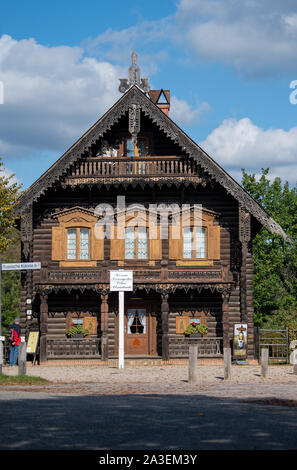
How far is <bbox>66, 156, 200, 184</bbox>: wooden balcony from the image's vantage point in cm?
3014

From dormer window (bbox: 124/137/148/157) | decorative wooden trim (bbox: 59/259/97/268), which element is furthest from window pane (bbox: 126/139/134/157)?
decorative wooden trim (bbox: 59/259/97/268)

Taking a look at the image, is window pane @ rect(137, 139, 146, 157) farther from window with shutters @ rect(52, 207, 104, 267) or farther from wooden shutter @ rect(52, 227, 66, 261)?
wooden shutter @ rect(52, 227, 66, 261)

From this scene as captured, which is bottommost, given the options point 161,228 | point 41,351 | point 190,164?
point 41,351

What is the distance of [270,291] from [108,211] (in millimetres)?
23566

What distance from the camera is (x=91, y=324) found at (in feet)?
102

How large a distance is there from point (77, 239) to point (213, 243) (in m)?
5.90

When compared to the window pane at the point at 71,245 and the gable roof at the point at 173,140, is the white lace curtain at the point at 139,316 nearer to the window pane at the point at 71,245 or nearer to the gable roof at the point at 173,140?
the window pane at the point at 71,245

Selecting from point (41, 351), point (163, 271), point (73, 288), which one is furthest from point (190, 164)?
point (41, 351)

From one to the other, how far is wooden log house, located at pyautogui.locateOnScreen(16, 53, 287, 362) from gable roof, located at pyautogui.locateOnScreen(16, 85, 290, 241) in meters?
0.04

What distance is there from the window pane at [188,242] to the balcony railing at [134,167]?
2499 mm

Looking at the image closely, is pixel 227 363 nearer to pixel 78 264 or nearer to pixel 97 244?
pixel 97 244
